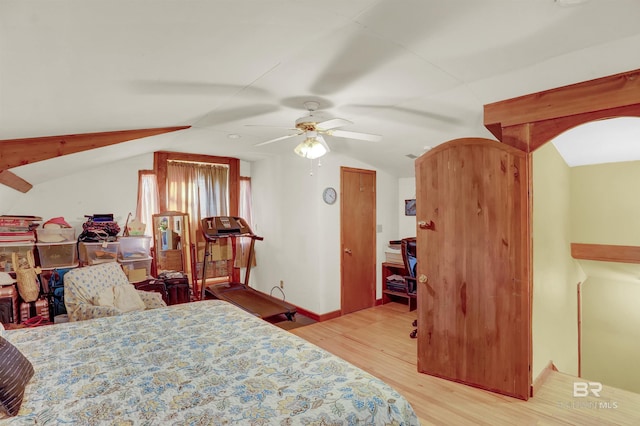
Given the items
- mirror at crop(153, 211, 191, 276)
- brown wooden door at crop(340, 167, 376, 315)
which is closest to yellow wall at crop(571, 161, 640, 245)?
brown wooden door at crop(340, 167, 376, 315)

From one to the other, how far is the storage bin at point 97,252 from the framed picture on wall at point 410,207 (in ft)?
14.2

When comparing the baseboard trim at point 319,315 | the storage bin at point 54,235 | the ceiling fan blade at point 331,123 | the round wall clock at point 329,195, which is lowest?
the baseboard trim at point 319,315

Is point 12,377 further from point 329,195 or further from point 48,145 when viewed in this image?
point 329,195

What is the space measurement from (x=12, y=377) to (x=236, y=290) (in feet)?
12.1

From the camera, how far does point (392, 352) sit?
11.6 feet

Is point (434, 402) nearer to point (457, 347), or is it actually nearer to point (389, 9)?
point (457, 347)

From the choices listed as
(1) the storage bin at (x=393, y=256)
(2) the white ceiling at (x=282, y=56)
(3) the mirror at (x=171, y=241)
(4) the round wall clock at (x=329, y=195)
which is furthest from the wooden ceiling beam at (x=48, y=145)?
(1) the storage bin at (x=393, y=256)

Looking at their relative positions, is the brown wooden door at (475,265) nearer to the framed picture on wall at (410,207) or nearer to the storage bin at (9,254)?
the framed picture on wall at (410,207)

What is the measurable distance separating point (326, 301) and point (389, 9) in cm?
386

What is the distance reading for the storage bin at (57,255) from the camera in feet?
12.0

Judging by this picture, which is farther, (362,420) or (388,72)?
(388,72)

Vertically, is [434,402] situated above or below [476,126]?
below

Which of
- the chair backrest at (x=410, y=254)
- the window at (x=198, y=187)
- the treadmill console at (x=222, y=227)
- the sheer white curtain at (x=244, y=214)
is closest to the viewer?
the chair backrest at (x=410, y=254)

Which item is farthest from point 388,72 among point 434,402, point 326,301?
point 326,301
